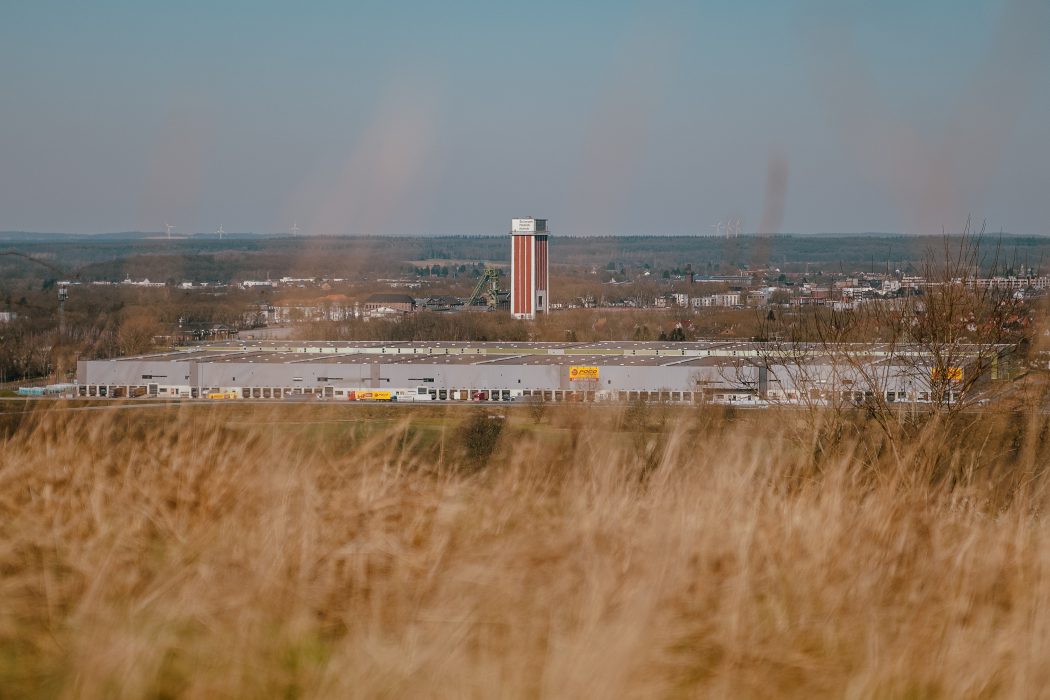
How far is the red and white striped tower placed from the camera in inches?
1850

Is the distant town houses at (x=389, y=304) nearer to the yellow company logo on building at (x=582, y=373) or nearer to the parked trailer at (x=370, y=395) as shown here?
the parked trailer at (x=370, y=395)

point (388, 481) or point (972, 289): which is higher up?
point (972, 289)

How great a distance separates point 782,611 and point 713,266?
43002mm

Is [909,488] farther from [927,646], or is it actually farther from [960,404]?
[960,404]

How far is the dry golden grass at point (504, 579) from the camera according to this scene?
6.60 ft

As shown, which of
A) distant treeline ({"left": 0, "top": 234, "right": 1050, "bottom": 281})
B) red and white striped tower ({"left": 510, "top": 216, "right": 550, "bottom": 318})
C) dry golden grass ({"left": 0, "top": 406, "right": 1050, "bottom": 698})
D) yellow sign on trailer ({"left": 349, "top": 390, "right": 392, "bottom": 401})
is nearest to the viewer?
dry golden grass ({"left": 0, "top": 406, "right": 1050, "bottom": 698})

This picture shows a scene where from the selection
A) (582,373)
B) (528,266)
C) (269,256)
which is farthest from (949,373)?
(528,266)

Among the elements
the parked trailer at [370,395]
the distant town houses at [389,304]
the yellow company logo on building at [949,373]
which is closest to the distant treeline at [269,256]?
the distant town houses at [389,304]

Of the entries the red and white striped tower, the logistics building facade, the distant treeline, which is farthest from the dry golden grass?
the red and white striped tower

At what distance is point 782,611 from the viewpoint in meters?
2.35

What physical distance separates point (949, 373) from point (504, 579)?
14.2 feet

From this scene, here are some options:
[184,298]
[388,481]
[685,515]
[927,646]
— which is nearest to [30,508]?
[388,481]

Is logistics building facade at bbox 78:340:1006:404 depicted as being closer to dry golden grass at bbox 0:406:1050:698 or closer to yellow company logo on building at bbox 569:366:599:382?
yellow company logo on building at bbox 569:366:599:382

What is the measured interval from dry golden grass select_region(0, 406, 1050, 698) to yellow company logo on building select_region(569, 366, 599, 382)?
17.1 m
